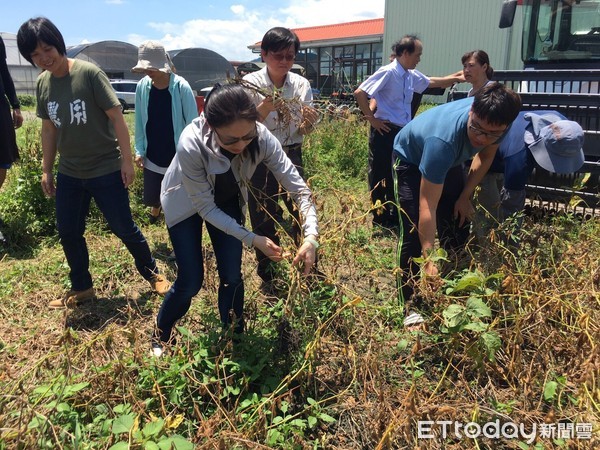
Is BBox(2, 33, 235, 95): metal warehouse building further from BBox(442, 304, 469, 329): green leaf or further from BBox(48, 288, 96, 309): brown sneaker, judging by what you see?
BBox(442, 304, 469, 329): green leaf

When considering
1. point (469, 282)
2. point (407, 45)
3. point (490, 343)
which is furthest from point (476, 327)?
point (407, 45)

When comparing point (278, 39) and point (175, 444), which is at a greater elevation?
point (278, 39)

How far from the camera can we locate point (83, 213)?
3020 mm

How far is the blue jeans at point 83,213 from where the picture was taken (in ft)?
9.56

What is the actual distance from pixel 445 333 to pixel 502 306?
0.28 m

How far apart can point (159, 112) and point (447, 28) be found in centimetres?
1739

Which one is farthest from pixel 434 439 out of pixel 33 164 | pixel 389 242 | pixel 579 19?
pixel 579 19

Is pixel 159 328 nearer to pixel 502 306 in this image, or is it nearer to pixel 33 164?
pixel 502 306

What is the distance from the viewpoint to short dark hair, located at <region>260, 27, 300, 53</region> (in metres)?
2.92

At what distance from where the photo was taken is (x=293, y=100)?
285 centimetres

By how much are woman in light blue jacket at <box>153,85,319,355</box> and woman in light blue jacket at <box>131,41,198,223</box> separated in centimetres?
133

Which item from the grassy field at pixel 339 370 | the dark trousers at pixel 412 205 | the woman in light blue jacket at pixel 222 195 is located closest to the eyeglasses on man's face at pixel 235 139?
the woman in light blue jacket at pixel 222 195

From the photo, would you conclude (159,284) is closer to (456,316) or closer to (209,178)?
(209,178)

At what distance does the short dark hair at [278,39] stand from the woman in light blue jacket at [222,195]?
0.92 m
